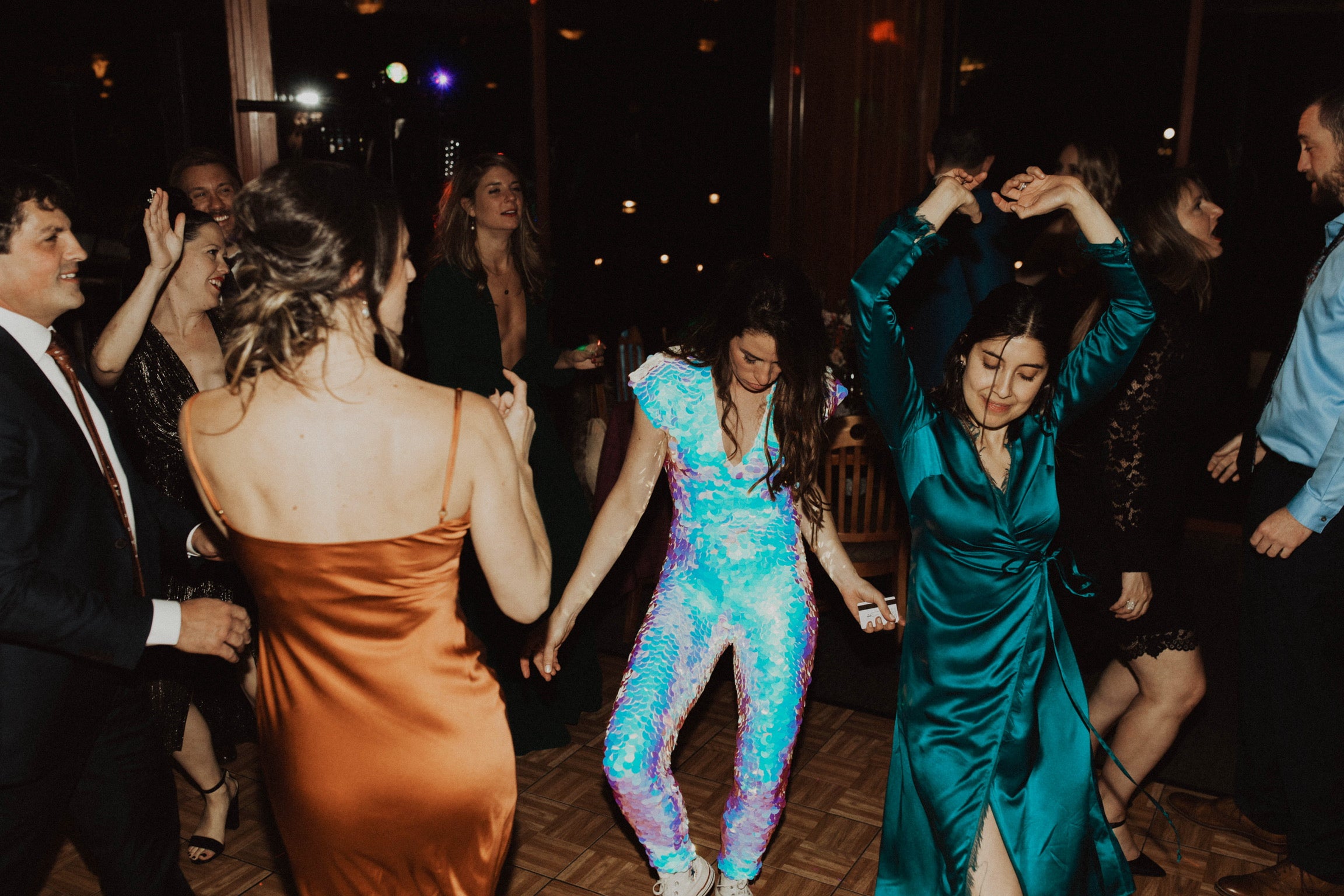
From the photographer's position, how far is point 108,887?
2.00 meters

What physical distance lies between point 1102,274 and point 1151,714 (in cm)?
115

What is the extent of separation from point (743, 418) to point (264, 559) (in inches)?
48.3

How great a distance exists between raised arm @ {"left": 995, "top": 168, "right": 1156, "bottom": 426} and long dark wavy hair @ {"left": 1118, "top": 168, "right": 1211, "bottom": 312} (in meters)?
0.46

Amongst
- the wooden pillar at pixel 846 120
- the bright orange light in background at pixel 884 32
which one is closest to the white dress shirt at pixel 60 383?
the wooden pillar at pixel 846 120

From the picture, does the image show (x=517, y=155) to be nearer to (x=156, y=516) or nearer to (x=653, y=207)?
(x=653, y=207)

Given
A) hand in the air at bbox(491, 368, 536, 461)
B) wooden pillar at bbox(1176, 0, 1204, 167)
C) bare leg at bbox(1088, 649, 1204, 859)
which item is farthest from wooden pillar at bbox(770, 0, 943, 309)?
hand in the air at bbox(491, 368, 536, 461)

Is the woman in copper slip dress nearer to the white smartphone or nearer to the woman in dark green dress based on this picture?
the white smartphone

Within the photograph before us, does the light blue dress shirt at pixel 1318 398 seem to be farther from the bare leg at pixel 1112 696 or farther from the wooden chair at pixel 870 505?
the wooden chair at pixel 870 505

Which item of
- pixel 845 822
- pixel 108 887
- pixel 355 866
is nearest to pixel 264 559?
pixel 355 866

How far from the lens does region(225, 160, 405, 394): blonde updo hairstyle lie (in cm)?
136

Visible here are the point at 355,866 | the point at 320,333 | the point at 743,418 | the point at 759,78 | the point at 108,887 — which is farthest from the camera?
the point at 759,78

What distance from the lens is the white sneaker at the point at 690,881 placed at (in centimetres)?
231

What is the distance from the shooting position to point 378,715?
1505mm

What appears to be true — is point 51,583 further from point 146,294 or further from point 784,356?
point 784,356
